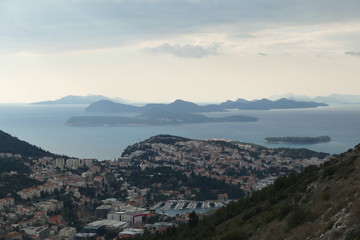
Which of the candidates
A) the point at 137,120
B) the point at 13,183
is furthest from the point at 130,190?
the point at 137,120

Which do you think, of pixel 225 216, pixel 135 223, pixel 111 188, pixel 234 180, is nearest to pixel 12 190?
pixel 111 188

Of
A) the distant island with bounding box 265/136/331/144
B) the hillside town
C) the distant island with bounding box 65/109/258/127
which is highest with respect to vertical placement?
the distant island with bounding box 65/109/258/127

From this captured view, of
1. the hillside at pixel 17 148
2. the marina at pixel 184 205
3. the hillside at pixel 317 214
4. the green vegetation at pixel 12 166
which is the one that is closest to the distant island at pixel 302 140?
the hillside at pixel 17 148

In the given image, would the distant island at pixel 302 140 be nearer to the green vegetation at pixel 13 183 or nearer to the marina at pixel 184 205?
the marina at pixel 184 205

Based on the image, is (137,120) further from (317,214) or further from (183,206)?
(317,214)

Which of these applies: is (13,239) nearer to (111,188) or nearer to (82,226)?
(82,226)

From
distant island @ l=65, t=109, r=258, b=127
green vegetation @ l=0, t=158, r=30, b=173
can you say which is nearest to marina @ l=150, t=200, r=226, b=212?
green vegetation @ l=0, t=158, r=30, b=173

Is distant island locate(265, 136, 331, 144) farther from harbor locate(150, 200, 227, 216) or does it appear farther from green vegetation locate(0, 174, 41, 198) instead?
green vegetation locate(0, 174, 41, 198)

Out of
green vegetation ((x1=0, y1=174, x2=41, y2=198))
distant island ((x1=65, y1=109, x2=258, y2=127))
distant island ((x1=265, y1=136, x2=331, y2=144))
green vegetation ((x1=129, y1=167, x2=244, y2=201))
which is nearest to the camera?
green vegetation ((x1=0, y1=174, x2=41, y2=198))
